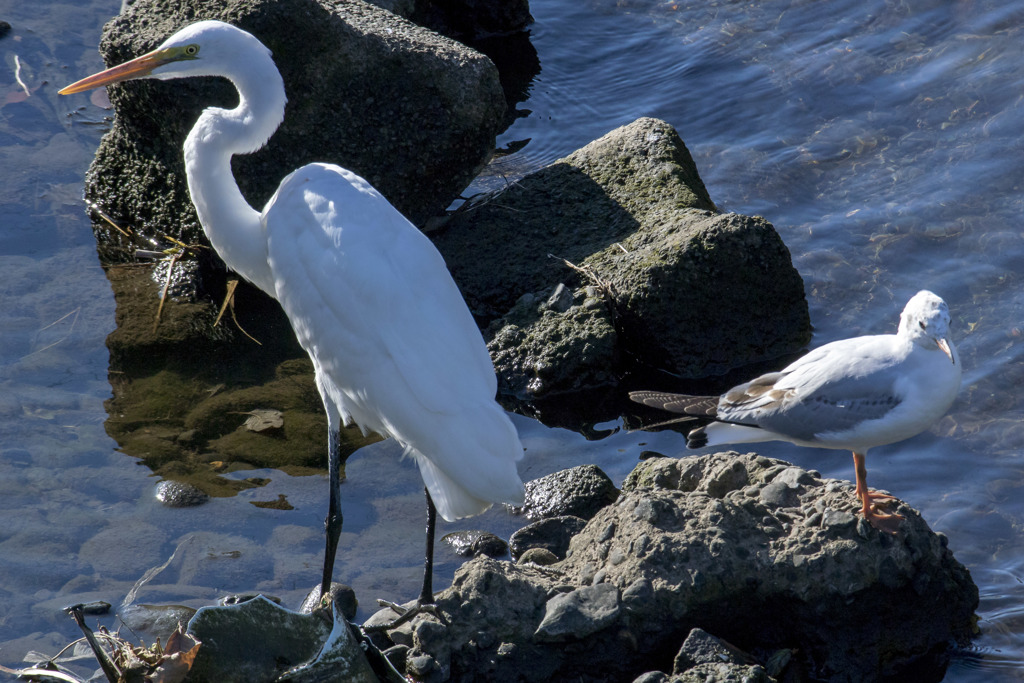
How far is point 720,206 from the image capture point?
709cm

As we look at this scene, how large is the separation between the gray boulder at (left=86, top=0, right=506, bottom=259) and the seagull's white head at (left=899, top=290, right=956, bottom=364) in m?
3.20

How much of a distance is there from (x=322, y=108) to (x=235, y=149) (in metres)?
1.92

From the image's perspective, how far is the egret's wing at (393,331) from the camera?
150 inches

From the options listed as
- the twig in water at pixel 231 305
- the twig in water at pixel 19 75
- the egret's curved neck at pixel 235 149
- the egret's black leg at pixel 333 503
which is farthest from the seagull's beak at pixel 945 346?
the twig in water at pixel 19 75

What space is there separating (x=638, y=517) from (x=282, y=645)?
140 centimetres

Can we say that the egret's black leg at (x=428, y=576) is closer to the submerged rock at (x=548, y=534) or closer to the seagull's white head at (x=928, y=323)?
the submerged rock at (x=548, y=534)

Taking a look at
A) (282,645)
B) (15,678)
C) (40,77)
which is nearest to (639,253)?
(282,645)

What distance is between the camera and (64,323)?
579cm

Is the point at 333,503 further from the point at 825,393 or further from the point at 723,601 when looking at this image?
the point at 825,393

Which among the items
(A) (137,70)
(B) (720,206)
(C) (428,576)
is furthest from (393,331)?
(B) (720,206)

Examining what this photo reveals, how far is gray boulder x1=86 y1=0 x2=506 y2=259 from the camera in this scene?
20.0 feet

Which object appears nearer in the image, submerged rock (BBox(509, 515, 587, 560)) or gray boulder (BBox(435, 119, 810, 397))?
submerged rock (BBox(509, 515, 587, 560))

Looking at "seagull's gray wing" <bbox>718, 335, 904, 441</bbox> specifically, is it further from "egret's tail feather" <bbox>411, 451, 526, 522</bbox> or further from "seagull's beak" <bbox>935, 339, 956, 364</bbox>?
"egret's tail feather" <bbox>411, 451, 526, 522</bbox>

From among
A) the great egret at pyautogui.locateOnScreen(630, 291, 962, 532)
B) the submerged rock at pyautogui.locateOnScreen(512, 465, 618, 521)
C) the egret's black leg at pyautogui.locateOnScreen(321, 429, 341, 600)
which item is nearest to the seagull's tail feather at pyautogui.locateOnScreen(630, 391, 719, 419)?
the great egret at pyautogui.locateOnScreen(630, 291, 962, 532)
